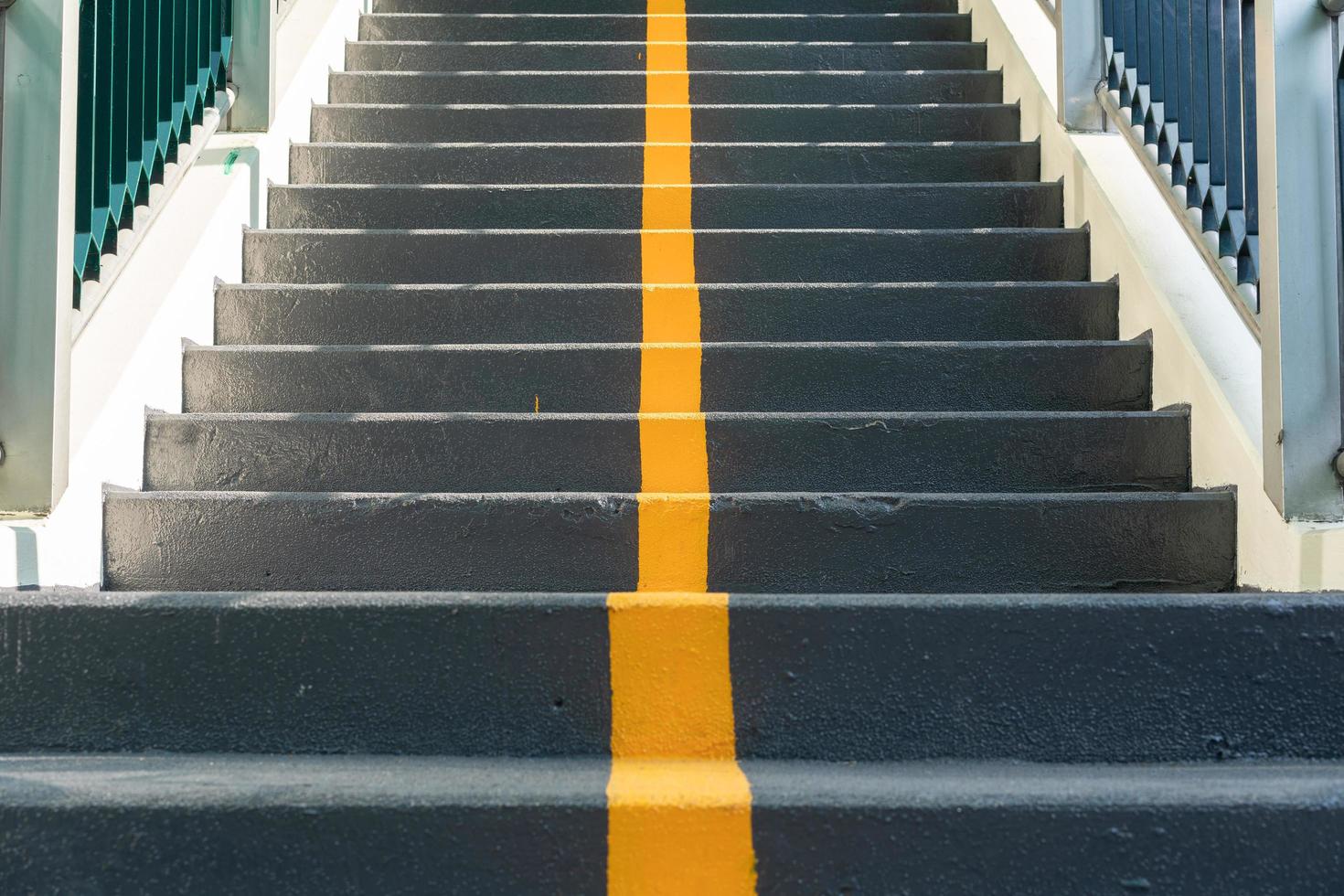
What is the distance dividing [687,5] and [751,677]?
3082 millimetres

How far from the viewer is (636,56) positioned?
131 inches

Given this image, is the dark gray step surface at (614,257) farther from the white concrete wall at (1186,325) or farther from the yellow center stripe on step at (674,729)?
the yellow center stripe on step at (674,729)

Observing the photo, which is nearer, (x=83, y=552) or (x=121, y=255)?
(x=83, y=552)

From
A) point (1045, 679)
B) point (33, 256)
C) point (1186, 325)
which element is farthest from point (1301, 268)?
point (33, 256)

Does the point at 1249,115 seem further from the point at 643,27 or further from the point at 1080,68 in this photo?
the point at 643,27

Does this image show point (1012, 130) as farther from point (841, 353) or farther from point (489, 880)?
point (489, 880)

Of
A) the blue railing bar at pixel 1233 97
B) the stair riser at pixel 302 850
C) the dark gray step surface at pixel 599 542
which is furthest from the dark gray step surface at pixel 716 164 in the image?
the stair riser at pixel 302 850

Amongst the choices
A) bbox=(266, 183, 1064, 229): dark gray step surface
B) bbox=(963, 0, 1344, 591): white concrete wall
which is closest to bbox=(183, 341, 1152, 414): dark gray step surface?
bbox=(963, 0, 1344, 591): white concrete wall

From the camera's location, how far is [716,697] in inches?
46.4

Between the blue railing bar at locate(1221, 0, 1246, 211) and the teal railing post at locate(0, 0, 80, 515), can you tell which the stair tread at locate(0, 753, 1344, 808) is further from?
the blue railing bar at locate(1221, 0, 1246, 211)

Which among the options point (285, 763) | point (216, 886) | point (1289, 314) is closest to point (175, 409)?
point (285, 763)

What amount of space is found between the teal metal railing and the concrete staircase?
310 mm

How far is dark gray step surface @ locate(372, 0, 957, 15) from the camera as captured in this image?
3686 mm

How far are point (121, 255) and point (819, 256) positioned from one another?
139 cm
